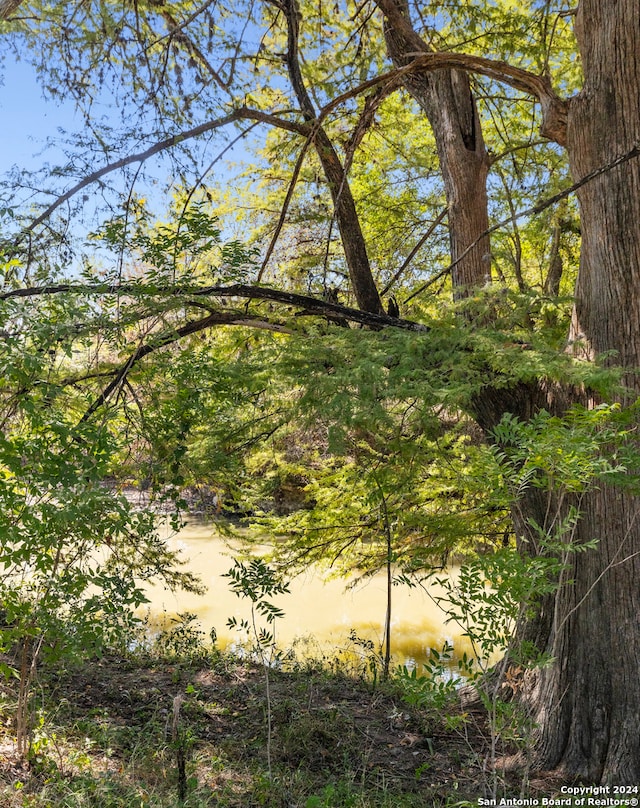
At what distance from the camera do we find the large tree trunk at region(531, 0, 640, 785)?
4543 millimetres

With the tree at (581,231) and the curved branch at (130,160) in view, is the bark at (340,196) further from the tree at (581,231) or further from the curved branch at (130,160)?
the curved branch at (130,160)

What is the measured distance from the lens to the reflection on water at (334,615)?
373 inches

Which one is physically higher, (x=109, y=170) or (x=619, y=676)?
(x=109, y=170)

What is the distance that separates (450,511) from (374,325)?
2.45 m

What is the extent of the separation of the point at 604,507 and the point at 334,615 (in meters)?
7.18

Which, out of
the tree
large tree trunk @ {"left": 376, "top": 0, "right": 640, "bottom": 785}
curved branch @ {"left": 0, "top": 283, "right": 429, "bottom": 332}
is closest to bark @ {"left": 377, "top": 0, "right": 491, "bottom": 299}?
the tree

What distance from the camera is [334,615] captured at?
1111cm

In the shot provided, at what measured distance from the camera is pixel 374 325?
534cm

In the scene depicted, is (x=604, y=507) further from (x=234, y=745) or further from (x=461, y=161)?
(x=461, y=161)

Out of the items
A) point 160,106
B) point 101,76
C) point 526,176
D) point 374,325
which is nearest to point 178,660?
point 374,325

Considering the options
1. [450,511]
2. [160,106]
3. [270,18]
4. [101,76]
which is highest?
[270,18]

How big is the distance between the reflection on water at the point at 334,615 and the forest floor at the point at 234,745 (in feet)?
9.39

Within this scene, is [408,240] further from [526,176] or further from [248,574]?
[248,574]

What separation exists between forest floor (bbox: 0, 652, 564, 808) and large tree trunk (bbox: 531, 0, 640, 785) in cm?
59
